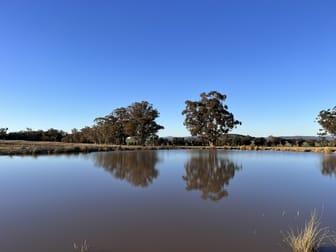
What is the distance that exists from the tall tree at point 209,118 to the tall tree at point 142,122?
15.0ft

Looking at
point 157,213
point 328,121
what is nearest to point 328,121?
point 328,121

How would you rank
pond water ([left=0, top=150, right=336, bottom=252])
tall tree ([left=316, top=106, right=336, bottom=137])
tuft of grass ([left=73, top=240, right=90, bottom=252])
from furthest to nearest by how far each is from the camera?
tall tree ([left=316, top=106, right=336, bottom=137])
pond water ([left=0, top=150, right=336, bottom=252])
tuft of grass ([left=73, top=240, right=90, bottom=252])

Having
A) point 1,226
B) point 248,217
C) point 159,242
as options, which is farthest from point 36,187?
point 248,217

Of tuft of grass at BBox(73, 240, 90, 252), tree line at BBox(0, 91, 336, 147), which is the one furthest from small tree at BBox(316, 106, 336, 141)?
tuft of grass at BBox(73, 240, 90, 252)

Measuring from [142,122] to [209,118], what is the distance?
9.21 m

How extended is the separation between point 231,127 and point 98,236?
114 feet

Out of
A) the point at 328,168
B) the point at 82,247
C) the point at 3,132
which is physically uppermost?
the point at 3,132

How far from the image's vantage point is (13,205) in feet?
18.3

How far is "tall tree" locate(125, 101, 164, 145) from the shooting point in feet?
124

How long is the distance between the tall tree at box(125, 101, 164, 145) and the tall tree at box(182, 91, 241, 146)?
4577mm

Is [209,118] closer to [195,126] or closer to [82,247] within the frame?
[195,126]

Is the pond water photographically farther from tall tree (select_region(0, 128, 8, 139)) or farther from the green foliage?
tall tree (select_region(0, 128, 8, 139))

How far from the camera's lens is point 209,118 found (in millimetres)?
37469

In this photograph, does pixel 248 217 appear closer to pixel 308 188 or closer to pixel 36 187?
pixel 308 188
